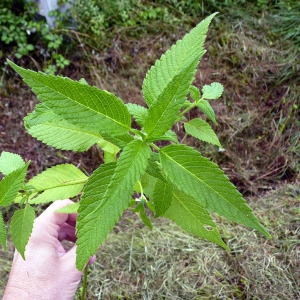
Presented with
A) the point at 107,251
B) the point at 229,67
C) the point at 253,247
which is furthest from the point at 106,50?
the point at 253,247

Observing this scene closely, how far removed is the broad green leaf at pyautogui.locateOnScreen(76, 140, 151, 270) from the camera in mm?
705

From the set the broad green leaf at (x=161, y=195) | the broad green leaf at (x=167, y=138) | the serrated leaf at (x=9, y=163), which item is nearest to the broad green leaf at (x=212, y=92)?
the broad green leaf at (x=167, y=138)

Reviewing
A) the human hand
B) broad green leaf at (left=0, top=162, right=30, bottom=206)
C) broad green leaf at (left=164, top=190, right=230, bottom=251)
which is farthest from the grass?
broad green leaf at (left=0, top=162, right=30, bottom=206)

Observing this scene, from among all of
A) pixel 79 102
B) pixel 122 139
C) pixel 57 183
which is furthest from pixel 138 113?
pixel 57 183

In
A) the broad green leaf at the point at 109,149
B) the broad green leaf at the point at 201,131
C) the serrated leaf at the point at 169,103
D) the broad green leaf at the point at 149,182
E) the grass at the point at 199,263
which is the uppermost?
the serrated leaf at the point at 169,103

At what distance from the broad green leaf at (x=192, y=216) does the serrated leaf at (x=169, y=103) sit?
28 centimetres

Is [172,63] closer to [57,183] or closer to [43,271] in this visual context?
[57,183]

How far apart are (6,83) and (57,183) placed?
2.31 meters

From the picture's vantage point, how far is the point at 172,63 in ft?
2.81

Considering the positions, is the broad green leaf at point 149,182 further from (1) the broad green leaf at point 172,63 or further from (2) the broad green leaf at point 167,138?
(1) the broad green leaf at point 172,63

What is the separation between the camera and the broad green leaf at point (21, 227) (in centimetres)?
94

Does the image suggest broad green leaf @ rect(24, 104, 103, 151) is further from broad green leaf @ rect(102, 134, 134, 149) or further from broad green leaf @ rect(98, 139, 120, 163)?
broad green leaf @ rect(102, 134, 134, 149)

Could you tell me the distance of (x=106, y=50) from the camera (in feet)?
10.5

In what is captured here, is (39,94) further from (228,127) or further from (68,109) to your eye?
(228,127)
